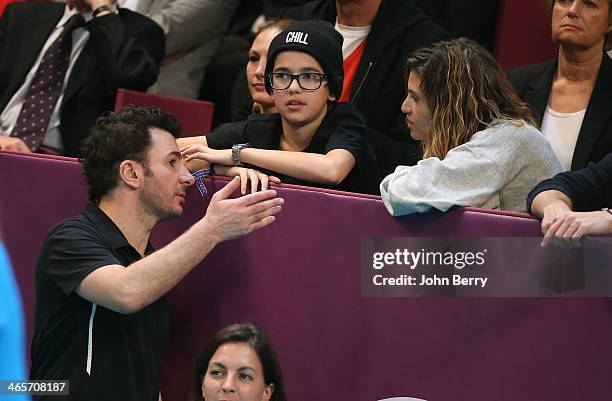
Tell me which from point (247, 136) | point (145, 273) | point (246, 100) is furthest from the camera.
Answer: point (246, 100)

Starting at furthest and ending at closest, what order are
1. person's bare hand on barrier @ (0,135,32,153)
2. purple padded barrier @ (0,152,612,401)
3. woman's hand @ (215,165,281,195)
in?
person's bare hand on barrier @ (0,135,32,153), woman's hand @ (215,165,281,195), purple padded barrier @ (0,152,612,401)

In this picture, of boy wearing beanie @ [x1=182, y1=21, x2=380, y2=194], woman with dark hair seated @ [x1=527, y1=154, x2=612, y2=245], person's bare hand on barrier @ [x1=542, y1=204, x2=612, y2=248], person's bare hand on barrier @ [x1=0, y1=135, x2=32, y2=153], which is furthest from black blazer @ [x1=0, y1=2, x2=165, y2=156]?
person's bare hand on barrier @ [x1=542, y1=204, x2=612, y2=248]

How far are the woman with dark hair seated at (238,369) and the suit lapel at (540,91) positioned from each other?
1.45 metres

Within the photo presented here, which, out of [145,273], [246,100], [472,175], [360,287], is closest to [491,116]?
[472,175]

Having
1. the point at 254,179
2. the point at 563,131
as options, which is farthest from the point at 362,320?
the point at 563,131

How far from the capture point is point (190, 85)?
230 inches

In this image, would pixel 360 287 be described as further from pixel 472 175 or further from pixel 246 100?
pixel 246 100

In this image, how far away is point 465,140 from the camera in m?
3.61

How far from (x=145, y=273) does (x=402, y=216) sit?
0.75 m

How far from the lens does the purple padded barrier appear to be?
332 cm

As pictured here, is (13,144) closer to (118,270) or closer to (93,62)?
(93,62)

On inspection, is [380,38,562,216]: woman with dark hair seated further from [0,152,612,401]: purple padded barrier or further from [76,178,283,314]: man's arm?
[76,178,283,314]: man's arm

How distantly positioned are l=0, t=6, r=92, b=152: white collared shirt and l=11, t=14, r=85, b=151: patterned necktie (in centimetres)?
2

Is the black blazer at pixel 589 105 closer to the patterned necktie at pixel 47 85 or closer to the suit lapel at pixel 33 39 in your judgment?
the patterned necktie at pixel 47 85
